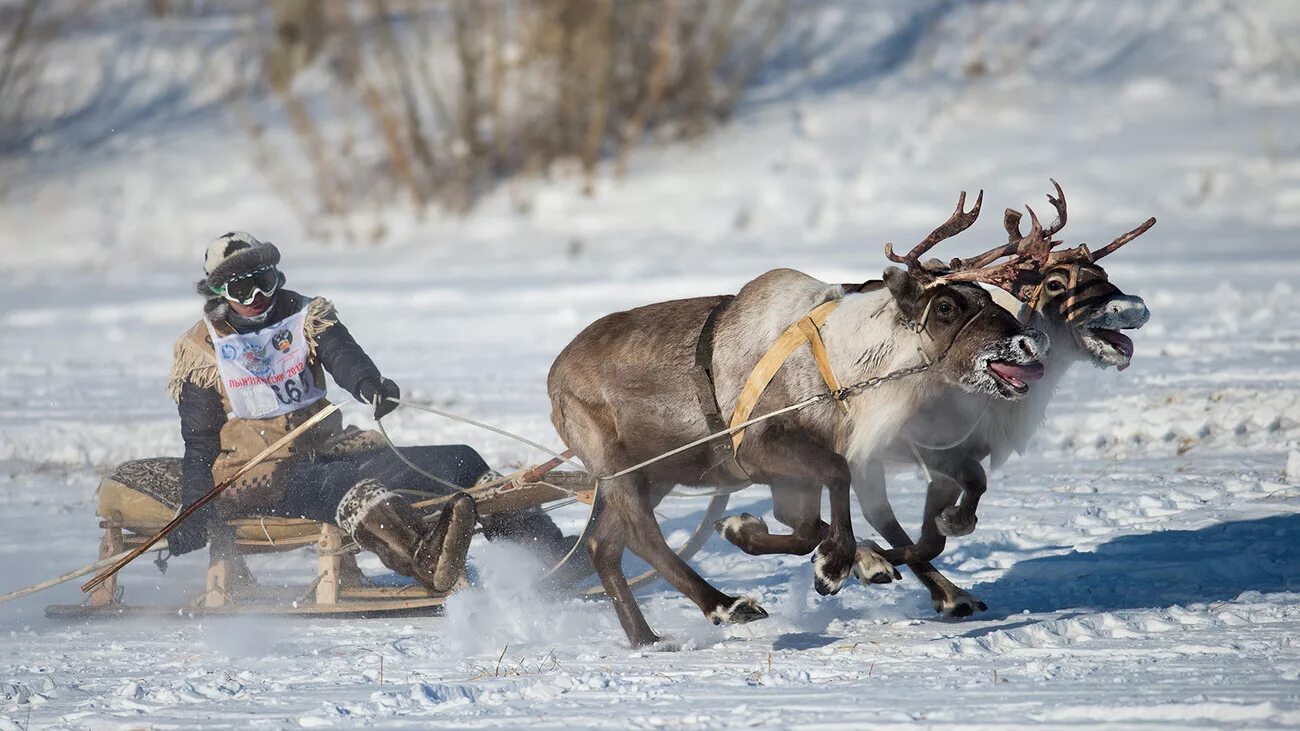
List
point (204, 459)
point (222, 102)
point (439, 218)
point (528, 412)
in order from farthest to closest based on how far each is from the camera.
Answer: point (222, 102)
point (439, 218)
point (528, 412)
point (204, 459)

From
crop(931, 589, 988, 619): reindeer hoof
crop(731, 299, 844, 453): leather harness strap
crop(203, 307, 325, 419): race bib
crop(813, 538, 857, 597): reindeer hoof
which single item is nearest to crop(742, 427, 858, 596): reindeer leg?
crop(813, 538, 857, 597): reindeer hoof

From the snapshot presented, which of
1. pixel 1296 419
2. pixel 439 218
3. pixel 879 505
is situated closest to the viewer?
pixel 879 505

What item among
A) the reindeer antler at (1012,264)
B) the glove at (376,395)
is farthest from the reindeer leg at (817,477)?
the glove at (376,395)

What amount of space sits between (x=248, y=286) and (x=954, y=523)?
3.23m

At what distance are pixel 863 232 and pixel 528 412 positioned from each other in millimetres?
7979

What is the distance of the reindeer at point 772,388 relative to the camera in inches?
210

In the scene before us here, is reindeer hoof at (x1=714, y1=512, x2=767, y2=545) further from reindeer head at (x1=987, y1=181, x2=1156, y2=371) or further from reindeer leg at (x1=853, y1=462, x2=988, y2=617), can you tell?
reindeer head at (x1=987, y1=181, x2=1156, y2=371)

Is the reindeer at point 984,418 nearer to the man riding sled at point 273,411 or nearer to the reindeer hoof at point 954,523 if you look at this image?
the reindeer hoof at point 954,523

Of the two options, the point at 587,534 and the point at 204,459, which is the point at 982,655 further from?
the point at 204,459

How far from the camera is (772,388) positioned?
557cm

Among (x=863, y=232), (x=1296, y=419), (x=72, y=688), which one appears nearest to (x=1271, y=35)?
(x=863, y=232)

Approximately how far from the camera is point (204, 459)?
6.54 meters

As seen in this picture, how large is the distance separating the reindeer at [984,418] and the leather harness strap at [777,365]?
0.43 meters

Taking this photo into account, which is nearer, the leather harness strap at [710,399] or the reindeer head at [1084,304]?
the leather harness strap at [710,399]
